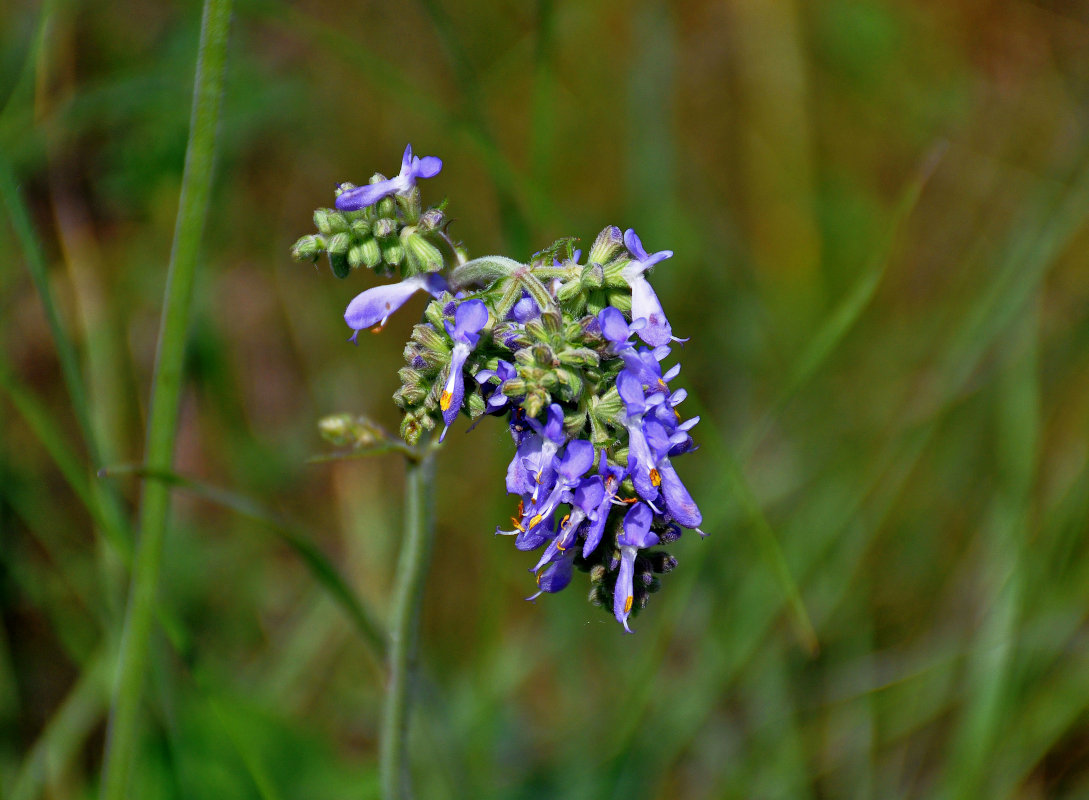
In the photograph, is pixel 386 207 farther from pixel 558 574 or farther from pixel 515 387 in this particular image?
pixel 558 574

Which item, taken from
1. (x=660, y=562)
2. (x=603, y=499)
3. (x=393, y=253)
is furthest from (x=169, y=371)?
(x=660, y=562)

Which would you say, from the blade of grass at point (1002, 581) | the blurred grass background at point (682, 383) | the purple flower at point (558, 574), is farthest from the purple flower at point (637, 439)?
the blade of grass at point (1002, 581)

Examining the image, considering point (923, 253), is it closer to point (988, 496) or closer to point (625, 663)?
point (988, 496)

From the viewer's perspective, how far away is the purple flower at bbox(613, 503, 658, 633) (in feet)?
5.71

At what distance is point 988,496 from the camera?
186 inches

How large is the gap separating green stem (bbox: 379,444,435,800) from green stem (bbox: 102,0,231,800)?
0.63 meters

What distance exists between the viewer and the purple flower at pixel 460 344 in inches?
68.0

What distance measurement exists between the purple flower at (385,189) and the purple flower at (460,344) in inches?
13.2

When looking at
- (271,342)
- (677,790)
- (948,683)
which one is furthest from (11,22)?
(948,683)

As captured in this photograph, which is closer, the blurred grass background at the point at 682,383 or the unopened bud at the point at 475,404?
the unopened bud at the point at 475,404

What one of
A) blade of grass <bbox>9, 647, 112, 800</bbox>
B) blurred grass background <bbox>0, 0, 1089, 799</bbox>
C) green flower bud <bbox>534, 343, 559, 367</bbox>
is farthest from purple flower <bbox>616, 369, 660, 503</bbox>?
blade of grass <bbox>9, 647, 112, 800</bbox>

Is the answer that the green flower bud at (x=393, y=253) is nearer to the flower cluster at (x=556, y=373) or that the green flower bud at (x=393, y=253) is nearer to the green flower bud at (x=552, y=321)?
the flower cluster at (x=556, y=373)

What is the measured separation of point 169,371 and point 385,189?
755 mm

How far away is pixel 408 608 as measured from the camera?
2219 millimetres
